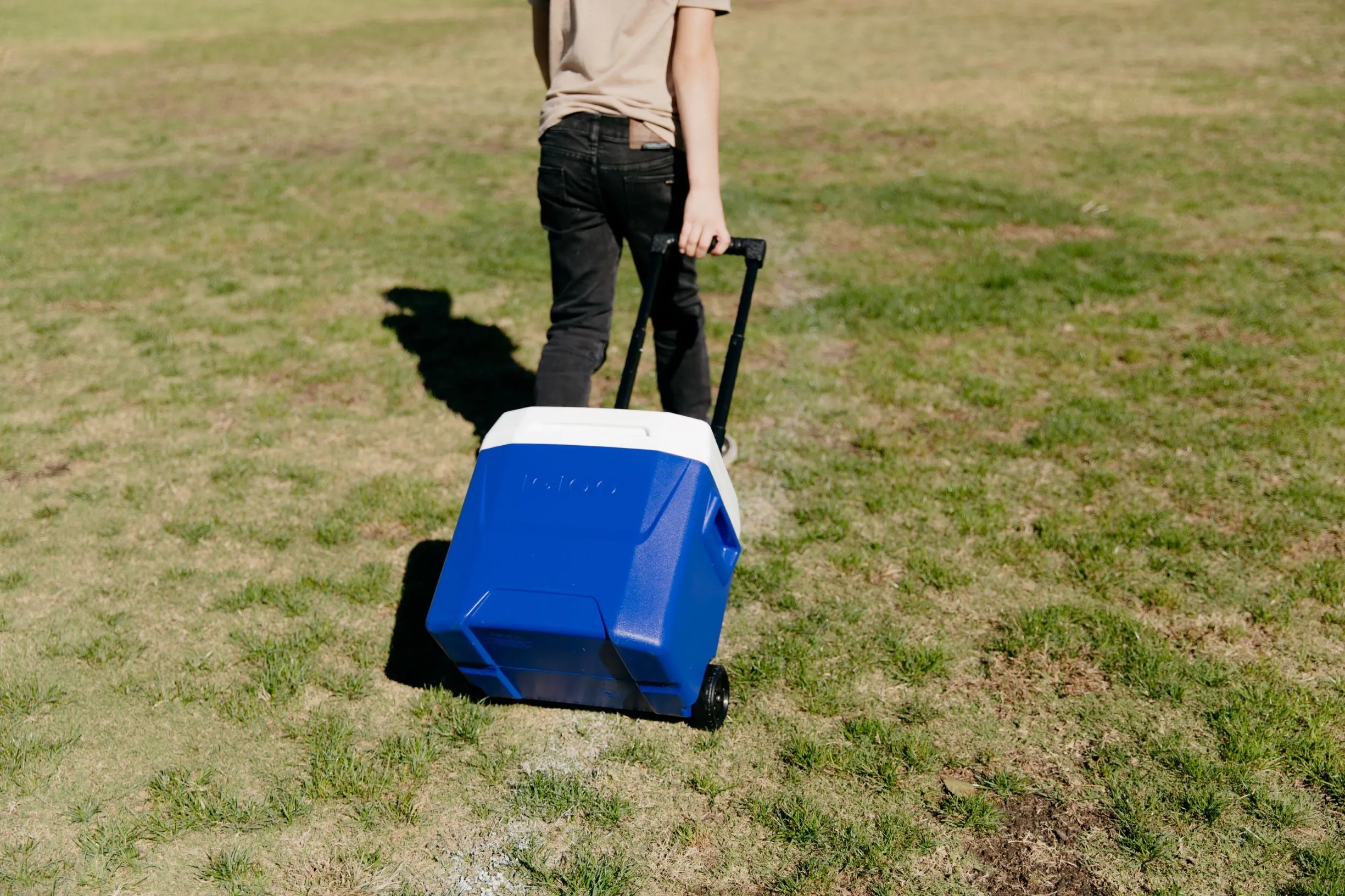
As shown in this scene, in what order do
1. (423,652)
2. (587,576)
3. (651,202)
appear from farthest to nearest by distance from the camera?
1. (651,202)
2. (423,652)
3. (587,576)

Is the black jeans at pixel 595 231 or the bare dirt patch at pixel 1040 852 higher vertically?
the black jeans at pixel 595 231

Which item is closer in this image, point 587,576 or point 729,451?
point 587,576

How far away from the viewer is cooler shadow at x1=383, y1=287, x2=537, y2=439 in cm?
518

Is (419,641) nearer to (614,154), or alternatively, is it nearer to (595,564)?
(595,564)

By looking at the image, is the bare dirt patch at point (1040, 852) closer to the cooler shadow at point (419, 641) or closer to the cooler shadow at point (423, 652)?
the cooler shadow at point (423, 652)

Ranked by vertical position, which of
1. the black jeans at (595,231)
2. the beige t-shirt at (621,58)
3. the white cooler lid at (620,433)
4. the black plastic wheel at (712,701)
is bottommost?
the black plastic wheel at (712,701)

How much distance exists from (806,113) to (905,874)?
11.8 metres

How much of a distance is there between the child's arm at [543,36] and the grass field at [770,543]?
164cm

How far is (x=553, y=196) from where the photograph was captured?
3.57 metres

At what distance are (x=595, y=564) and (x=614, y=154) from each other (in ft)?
4.78

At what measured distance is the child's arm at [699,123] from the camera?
327cm

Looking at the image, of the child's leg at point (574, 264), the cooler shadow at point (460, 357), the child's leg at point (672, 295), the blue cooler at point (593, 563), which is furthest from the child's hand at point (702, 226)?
the cooler shadow at point (460, 357)

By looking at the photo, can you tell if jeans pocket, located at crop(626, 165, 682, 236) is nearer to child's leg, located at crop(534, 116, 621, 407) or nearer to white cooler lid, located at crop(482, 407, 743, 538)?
child's leg, located at crop(534, 116, 621, 407)

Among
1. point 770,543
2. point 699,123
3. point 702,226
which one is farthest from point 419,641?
point 699,123
